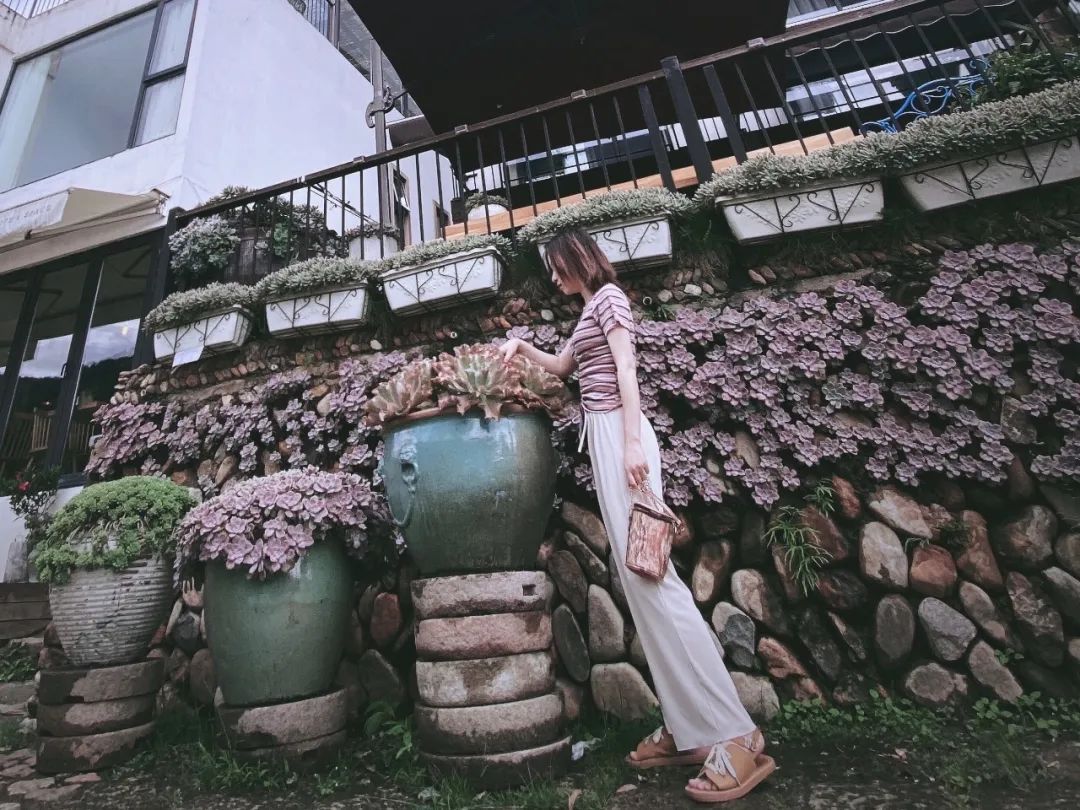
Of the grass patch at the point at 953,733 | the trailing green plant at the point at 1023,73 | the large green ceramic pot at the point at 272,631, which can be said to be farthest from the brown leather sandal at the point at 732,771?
the trailing green plant at the point at 1023,73

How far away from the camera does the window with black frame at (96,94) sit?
5.97 meters

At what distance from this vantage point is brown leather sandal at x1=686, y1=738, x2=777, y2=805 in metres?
1.44

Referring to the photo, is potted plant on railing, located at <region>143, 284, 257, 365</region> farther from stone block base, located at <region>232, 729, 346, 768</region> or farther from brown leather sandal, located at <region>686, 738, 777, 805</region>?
brown leather sandal, located at <region>686, 738, 777, 805</region>

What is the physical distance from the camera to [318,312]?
2.94 meters

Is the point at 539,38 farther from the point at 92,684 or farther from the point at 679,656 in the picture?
the point at 92,684

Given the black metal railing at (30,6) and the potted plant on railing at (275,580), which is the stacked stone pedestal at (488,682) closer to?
the potted plant on railing at (275,580)

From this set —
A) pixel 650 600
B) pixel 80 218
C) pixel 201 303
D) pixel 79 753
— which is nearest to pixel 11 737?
pixel 79 753

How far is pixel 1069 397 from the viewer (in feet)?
6.55

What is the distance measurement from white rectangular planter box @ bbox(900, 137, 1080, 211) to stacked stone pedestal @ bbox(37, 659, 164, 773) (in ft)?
12.3

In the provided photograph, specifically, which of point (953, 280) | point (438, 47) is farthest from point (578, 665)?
point (438, 47)

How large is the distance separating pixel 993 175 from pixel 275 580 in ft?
10.4

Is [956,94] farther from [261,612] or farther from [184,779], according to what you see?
[184,779]

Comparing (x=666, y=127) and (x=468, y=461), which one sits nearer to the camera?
(x=468, y=461)

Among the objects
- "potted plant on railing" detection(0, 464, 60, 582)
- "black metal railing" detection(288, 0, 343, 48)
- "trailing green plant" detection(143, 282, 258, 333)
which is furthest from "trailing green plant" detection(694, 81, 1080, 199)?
"black metal railing" detection(288, 0, 343, 48)
